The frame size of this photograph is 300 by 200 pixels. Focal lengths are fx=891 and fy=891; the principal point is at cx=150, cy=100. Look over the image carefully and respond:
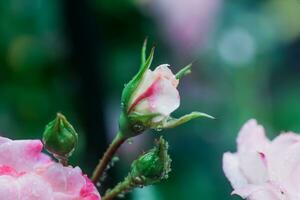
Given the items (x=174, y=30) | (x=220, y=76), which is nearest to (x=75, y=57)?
(x=174, y=30)

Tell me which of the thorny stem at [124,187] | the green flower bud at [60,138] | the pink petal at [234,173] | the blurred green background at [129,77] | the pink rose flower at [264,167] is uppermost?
the pink rose flower at [264,167]

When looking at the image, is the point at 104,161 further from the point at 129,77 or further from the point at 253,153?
the point at 129,77

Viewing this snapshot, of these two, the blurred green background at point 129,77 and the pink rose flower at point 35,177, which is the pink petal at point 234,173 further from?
the blurred green background at point 129,77

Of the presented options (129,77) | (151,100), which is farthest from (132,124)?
(129,77)

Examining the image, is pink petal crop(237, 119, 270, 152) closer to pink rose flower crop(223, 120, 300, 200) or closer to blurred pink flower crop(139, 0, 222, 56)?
pink rose flower crop(223, 120, 300, 200)

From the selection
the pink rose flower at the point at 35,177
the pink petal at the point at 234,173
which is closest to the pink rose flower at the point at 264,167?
the pink petal at the point at 234,173

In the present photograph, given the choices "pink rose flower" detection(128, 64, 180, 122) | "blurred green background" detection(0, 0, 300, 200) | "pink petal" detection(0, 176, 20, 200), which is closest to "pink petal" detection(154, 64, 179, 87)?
"pink rose flower" detection(128, 64, 180, 122)

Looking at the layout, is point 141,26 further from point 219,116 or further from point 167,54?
point 219,116
